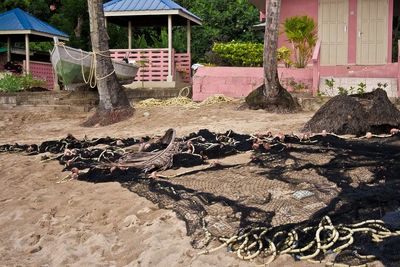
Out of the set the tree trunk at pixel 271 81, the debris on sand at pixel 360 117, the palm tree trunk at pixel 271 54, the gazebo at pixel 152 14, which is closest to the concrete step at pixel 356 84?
the tree trunk at pixel 271 81

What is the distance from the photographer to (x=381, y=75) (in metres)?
11.1

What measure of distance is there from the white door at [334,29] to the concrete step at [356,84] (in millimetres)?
1740

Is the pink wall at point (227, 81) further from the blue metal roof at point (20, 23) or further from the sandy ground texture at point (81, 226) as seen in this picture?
the blue metal roof at point (20, 23)

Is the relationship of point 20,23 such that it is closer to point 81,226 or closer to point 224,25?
point 224,25

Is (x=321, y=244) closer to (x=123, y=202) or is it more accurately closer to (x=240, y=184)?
(x=240, y=184)

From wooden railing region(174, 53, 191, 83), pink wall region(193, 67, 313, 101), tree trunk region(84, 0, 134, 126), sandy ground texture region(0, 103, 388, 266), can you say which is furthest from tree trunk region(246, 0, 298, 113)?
wooden railing region(174, 53, 191, 83)

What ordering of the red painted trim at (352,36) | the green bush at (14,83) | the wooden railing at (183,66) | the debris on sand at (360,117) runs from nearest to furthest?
the debris on sand at (360,117)
the red painted trim at (352,36)
the green bush at (14,83)
the wooden railing at (183,66)

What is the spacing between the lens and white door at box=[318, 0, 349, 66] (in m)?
12.5

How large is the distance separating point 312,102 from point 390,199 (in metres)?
7.22

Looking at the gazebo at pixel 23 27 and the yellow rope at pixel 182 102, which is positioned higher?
the gazebo at pixel 23 27

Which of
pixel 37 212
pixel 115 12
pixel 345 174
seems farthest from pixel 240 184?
pixel 115 12

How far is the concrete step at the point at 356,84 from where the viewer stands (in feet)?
33.5

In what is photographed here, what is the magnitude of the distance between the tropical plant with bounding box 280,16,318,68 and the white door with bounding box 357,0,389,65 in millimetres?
1492

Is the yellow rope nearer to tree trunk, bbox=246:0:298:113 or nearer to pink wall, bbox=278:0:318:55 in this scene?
tree trunk, bbox=246:0:298:113
